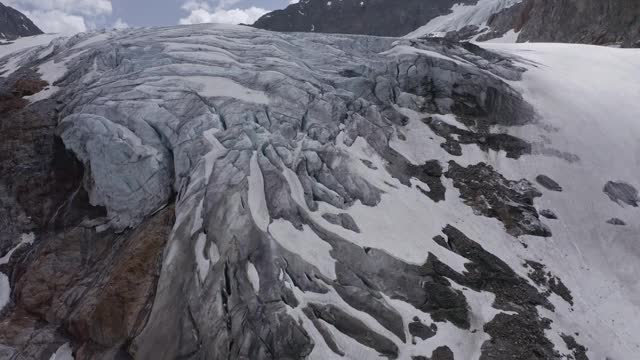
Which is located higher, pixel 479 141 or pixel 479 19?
pixel 479 19

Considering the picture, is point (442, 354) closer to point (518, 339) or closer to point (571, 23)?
point (518, 339)

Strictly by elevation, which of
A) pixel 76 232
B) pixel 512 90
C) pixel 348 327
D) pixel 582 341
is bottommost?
pixel 582 341

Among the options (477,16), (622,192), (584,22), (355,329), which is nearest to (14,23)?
(477,16)

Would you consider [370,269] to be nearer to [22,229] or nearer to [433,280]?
[433,280]

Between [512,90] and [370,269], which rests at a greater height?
[512,90]

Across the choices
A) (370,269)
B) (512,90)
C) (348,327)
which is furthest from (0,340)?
(512,90)

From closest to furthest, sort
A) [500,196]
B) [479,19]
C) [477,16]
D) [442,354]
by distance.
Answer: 1. [442,354]
2. [500,196]
3. [479,19]
4. [477,16]

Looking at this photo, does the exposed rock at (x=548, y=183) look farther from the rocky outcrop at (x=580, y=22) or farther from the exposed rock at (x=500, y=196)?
the rocky outcrop at (x=580, y=22)
